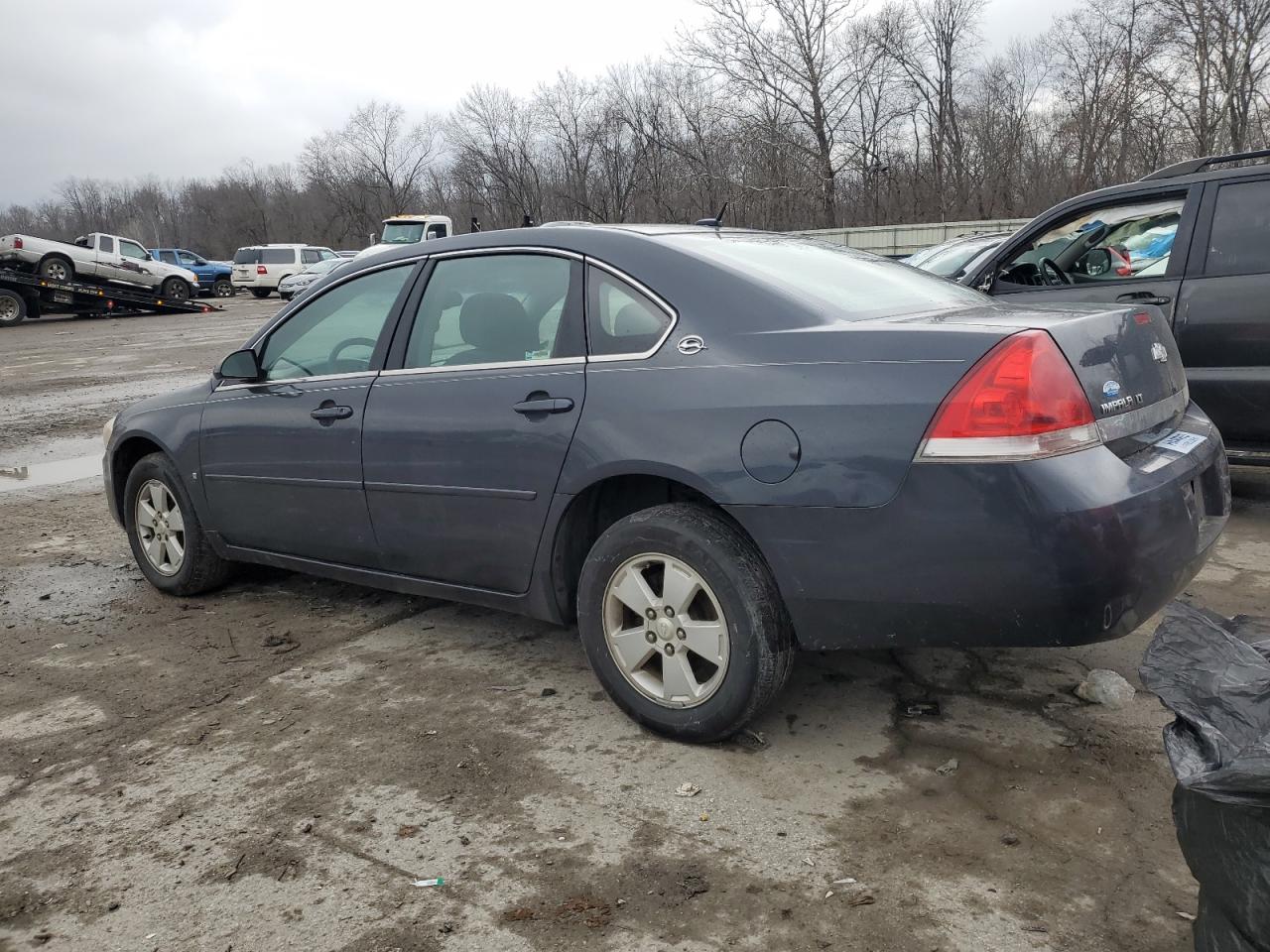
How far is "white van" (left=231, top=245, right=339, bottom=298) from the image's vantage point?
37.2 metres

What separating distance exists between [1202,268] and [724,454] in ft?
12.7

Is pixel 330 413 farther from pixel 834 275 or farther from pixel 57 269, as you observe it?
pixel 57 269

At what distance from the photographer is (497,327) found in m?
3.59

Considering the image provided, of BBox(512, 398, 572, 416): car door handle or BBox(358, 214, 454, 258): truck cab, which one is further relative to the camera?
BBox(358, 214, 454, 258): truck cab

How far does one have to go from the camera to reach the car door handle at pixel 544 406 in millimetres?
3236

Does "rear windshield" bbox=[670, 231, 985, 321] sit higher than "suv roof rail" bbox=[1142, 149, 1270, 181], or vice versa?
"suv roof rail" bbox=[1142, 149, 1270, 181]

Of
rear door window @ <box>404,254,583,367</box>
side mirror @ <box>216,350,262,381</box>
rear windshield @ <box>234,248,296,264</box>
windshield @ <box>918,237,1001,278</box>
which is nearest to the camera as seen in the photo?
rear door window @ <box>404,254,583,367</box>

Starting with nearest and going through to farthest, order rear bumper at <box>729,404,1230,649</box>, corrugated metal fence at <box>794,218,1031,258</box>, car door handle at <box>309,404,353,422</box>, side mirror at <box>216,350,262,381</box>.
→ rear bumper at <box>729,404,1230,649</box> < car door handle at <box>309,404,353,422</box> < side mirror at <box>216,350,262,381</box> < corrugated metal fence at <box>794,218,1031,258</box>

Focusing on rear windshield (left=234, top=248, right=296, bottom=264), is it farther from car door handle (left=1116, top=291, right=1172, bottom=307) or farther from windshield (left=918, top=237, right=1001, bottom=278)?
car door handle (left=1116, top=291, right=1172, bottom=307)

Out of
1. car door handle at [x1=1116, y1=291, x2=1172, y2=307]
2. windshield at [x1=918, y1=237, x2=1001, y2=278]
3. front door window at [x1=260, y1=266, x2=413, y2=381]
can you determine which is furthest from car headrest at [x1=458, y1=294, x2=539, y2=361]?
windshield at [x1=918, y1=237, x2=1001, y2=278]

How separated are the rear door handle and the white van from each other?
116 ft

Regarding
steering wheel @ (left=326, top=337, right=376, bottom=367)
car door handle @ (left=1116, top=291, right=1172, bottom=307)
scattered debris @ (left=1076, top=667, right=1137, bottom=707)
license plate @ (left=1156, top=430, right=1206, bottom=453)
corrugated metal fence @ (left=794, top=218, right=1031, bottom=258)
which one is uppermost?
corrugated metal fence @ (left=794, top=218, right=1031, bottom=258)

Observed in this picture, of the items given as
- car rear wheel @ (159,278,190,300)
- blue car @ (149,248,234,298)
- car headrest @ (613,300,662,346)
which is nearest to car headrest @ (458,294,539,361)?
car headrest @ (613,300,662,346)

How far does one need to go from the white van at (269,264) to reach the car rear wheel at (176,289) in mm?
5731
